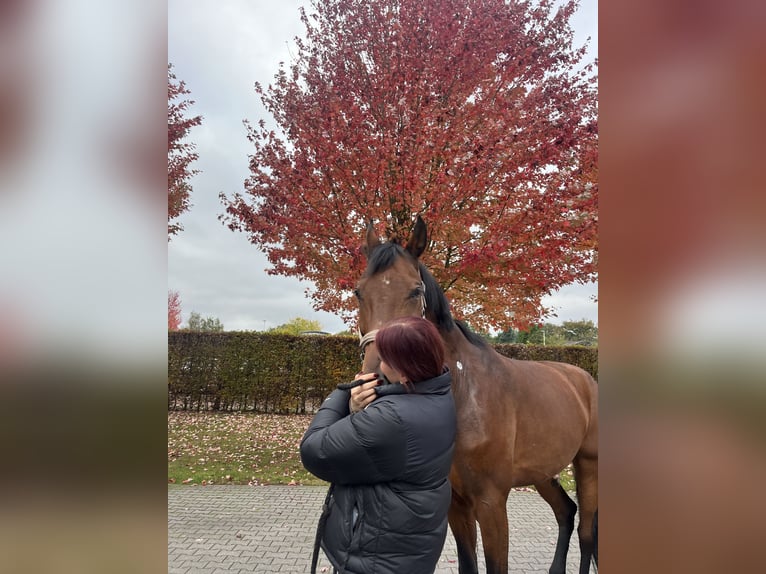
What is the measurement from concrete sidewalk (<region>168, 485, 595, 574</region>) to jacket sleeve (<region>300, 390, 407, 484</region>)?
138 inches

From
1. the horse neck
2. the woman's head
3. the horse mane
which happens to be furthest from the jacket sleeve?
the horse neck

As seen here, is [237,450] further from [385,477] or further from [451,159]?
[385,477]

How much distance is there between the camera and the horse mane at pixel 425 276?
2.46m

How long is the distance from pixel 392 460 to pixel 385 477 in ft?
0.29

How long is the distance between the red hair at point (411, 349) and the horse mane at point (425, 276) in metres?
0.73

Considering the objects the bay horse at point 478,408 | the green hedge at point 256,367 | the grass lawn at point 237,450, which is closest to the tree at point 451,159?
the bay horse at point 478,408

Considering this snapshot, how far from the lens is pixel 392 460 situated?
162 cm

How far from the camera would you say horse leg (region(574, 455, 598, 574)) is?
3.58 meters

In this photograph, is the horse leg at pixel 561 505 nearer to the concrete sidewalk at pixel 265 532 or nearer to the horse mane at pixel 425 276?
the concrete sidewalk at pixel 265 532

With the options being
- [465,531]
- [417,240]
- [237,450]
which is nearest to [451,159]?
[417,240]

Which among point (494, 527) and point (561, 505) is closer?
point (494, 527)
